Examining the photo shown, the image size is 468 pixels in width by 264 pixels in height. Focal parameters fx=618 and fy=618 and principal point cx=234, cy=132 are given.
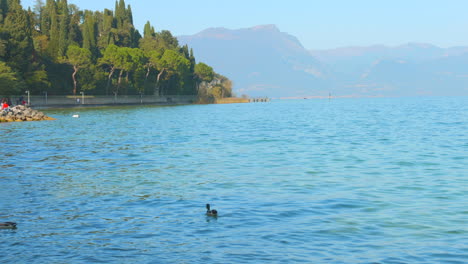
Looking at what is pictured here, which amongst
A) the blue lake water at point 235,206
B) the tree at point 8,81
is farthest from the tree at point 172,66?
the blue lake water at point 235,206

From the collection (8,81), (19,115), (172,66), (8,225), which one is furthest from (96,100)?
(8,225)

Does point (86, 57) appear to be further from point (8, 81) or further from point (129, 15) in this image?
point (129, 15)

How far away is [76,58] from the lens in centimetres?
12344

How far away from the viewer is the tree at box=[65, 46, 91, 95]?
123 meters

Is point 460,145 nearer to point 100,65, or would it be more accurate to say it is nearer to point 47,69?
point 47,69

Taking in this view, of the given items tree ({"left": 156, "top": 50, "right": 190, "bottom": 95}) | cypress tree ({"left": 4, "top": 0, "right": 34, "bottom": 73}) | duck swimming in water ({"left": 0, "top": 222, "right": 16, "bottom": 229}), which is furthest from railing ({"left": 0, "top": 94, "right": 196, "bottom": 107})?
duck swimming in water ({"left": 0, "top": 222, "right": 16, "bottom": 229})

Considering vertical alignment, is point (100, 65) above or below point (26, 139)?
above

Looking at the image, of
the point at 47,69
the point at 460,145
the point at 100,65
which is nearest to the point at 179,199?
the point at 460,145

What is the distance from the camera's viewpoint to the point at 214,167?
27969mm

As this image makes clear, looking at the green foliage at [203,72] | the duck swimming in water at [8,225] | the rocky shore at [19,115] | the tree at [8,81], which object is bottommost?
the rocky shore at [19,115]

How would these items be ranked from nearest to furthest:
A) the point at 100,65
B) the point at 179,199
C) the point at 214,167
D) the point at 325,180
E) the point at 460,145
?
the point at 179,199 → the point at 325,180 → the point at 214,167 → the point at 460,145 → the point at 100,65

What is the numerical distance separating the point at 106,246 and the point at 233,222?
12.0 feet

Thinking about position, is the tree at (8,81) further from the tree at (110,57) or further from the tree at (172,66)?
the tree at (172,66)

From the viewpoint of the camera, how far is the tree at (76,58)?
4852 inches
